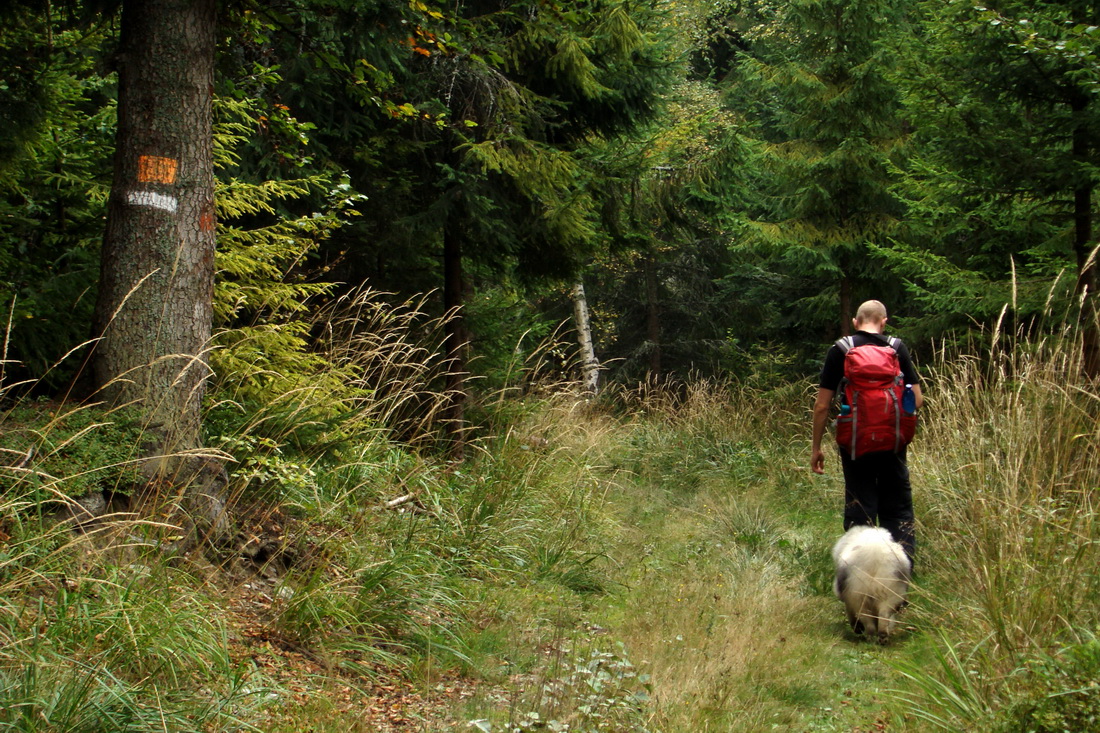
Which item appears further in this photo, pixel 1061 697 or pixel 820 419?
pixel 820 419

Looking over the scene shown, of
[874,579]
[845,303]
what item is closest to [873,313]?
[874,579]

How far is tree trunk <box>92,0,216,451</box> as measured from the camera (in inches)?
170

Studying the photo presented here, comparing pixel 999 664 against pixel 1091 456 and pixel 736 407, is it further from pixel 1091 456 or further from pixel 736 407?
pixel 736 407

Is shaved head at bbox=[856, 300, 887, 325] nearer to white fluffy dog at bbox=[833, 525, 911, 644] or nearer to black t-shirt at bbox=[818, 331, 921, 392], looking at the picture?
black t-shirt at bbox=[818, 331, 921, 392]

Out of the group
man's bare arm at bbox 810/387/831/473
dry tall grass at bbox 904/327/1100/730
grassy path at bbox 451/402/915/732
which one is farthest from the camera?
man's bare arm at bbox 810/387/831/473

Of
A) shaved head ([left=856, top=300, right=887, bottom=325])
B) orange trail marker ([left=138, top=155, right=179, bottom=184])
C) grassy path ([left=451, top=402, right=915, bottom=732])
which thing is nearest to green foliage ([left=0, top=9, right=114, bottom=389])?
orange trail marker ([left=138, top=155, right=179, bottom=184])

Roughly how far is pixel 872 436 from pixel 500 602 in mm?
2332

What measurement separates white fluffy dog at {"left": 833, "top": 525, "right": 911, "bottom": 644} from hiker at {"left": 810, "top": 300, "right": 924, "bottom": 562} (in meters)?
0.54

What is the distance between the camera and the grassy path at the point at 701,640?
11.2 feet

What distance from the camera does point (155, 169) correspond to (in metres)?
4.39

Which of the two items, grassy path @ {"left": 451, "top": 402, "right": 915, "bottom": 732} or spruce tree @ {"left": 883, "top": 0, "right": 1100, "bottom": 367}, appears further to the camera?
spruce tree @ {"left": 883, "top": 0, "right": 1100, "bottom": 367}

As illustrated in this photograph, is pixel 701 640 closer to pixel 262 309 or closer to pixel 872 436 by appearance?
pixel 872 436

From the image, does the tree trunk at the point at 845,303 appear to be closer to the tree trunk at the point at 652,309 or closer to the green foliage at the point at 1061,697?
the tree trunk at the point at 652,309

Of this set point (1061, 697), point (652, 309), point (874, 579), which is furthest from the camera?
point (652, 309)
